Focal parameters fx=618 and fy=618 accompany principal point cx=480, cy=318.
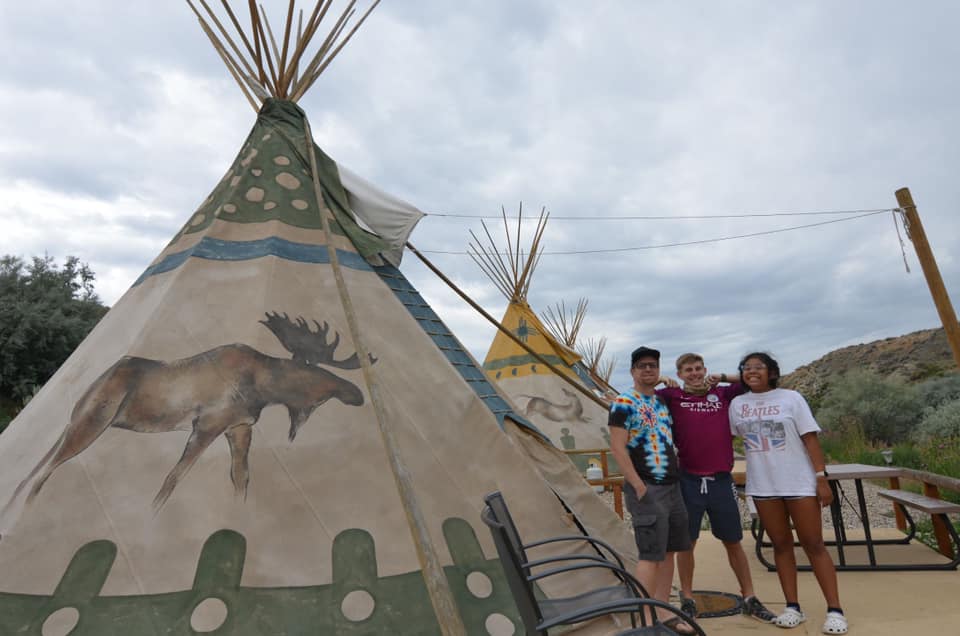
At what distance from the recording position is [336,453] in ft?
8.03

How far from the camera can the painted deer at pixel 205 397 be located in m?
2.38

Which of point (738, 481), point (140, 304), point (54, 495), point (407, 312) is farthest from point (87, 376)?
point (738, 481)

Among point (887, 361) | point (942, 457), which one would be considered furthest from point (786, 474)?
point (887, 361)

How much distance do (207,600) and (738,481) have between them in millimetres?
3679

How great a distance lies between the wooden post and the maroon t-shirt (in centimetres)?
204

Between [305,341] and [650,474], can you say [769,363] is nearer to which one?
[650,474]

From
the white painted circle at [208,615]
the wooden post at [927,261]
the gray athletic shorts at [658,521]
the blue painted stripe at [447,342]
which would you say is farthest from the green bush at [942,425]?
the white painted circle at [208,615]

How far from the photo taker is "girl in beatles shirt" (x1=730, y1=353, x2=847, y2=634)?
258 cm

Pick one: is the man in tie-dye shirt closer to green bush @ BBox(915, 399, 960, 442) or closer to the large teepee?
the large teepee

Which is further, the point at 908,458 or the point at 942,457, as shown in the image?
the point at 908,458

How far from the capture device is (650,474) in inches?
103

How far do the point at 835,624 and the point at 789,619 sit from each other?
183 mm

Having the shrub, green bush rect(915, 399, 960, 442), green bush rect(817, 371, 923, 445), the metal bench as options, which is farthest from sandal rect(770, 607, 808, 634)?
the shrub

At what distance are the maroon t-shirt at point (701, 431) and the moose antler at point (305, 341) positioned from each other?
4.89 feet
